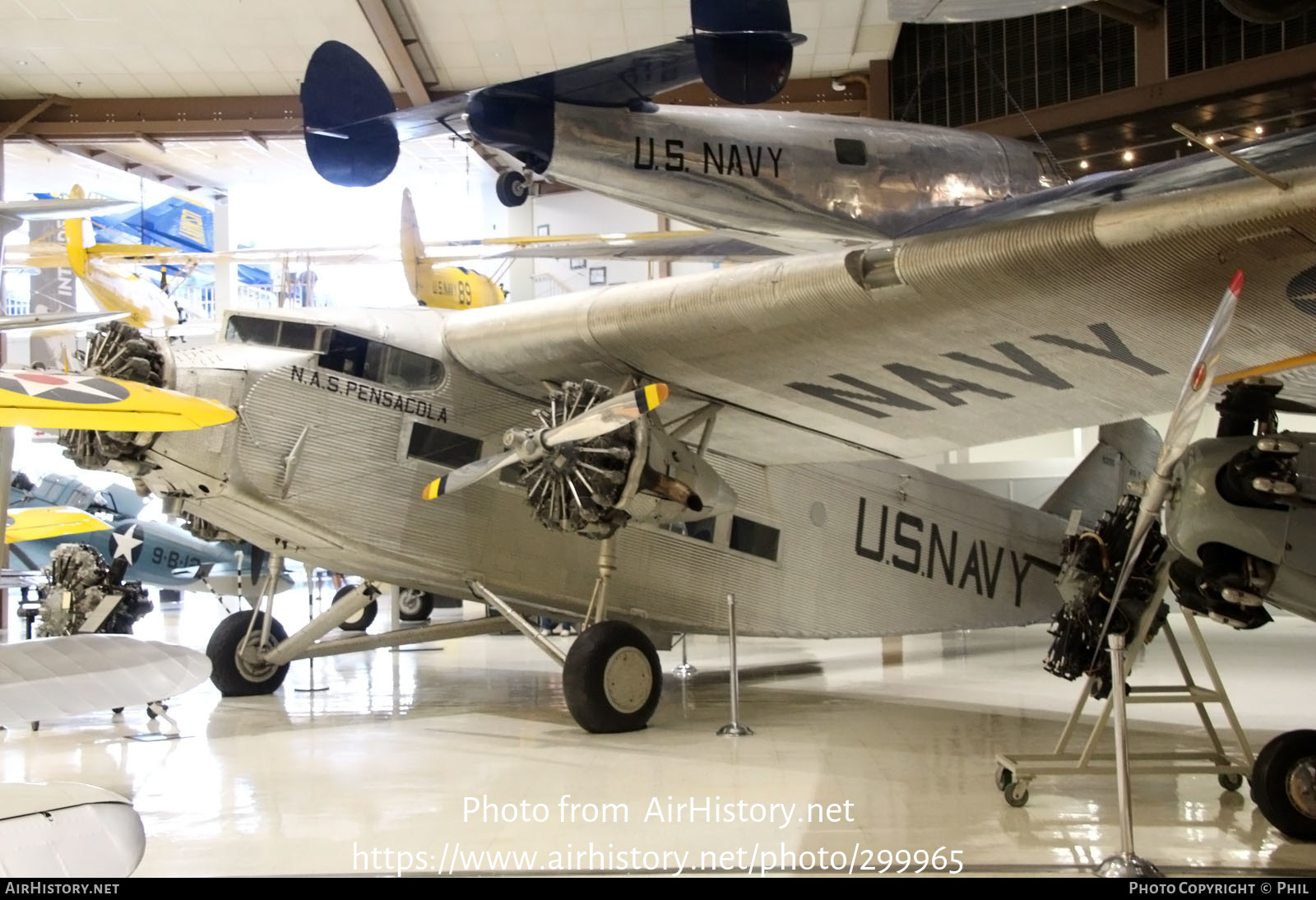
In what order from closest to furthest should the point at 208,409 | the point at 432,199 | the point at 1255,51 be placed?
the point at 208,409 → the point at 432,199 → the point at 1255,51

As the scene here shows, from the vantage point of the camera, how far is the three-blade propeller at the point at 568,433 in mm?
6379

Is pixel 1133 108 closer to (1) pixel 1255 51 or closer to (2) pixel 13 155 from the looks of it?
(1) pixel 1255 51

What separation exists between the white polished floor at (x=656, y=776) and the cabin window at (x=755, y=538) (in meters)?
1.23

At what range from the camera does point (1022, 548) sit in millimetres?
10859

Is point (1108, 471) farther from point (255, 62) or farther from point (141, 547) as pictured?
point (141, 547)

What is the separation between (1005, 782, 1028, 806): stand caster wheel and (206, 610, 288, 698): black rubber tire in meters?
6.11

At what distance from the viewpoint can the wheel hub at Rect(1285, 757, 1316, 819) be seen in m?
4.51

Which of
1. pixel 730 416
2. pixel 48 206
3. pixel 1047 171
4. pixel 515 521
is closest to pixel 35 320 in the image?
pixel 48 206

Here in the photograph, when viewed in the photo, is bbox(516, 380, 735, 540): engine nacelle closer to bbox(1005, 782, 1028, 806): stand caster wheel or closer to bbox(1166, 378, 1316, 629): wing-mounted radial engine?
bbox(1005, 782, 1028, 806): stand caster wheel

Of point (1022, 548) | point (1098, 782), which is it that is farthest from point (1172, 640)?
point (1022, 548)

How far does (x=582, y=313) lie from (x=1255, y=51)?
6.78 m

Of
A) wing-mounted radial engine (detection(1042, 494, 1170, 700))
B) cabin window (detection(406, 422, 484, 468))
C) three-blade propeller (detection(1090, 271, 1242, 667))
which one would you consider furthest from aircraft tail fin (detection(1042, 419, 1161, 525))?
three-blade propeller (detection(1090, 271, 1242, 667))

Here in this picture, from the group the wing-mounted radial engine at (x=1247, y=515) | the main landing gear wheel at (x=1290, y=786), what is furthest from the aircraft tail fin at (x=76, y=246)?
the main landing gear wheel at (x=1290, y=786)

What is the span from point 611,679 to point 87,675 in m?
3.28
